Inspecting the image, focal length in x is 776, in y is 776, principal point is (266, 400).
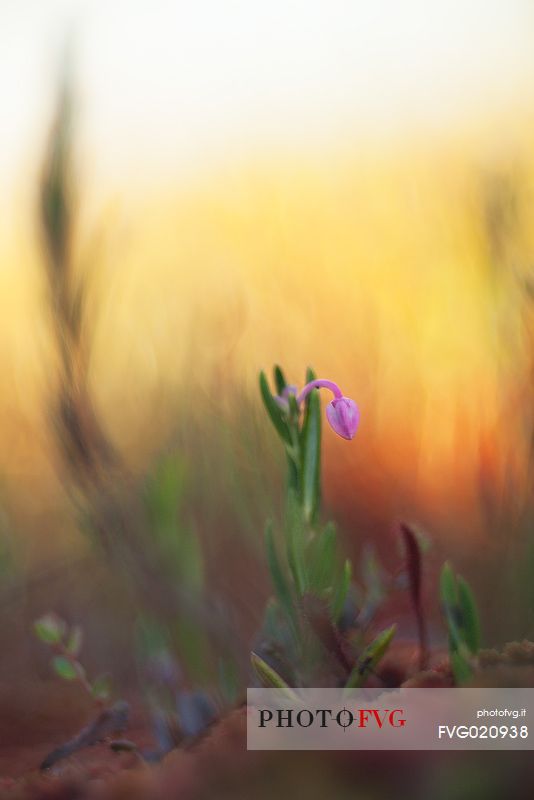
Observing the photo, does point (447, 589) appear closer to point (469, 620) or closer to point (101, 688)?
point (469, 620)

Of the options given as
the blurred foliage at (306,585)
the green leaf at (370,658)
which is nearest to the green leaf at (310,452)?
the blurred foliage at (306,585)

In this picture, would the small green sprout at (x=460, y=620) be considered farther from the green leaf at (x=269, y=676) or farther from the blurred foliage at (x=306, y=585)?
the green leaf at (x=269, y=676)

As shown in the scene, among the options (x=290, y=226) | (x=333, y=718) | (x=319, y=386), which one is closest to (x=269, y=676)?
(x=333, y=718)

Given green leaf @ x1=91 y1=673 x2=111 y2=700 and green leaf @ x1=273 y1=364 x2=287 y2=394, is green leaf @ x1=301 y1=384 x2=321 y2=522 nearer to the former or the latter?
green leaf @ x1=273 y1=364 x2=287 y2=394

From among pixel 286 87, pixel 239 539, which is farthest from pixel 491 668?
pixel 286 87

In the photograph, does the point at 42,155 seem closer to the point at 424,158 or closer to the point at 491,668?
the point at 424,158

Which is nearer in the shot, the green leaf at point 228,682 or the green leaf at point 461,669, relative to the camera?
the green leaf at point 461,669
